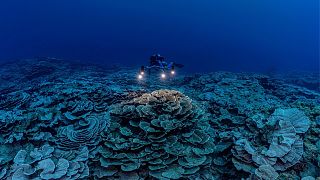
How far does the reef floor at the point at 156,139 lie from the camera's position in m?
5.72

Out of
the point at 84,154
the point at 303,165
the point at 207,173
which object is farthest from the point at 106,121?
the point at 303,165

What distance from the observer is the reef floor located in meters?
5.72

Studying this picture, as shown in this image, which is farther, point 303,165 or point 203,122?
point 203,122

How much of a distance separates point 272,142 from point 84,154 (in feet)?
14.8

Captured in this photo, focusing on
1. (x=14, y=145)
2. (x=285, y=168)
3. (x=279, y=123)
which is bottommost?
(x=14, y=145)

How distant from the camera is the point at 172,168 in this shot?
577 cm

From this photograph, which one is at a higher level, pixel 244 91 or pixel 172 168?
pixel 244 91

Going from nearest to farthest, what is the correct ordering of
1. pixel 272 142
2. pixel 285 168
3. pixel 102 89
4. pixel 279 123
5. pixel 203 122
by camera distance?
1. pixel 285 168
2. pixel 272 142
3. pixel 279 123
4. pixel 203 122
5. pixel 102 89

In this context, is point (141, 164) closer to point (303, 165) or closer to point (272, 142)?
point (272, 142)

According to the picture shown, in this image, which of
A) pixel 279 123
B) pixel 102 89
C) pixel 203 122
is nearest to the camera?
pixel 279 123

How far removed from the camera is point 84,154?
20.6ft

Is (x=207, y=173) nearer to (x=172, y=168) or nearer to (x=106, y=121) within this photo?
(x=172, y=168)

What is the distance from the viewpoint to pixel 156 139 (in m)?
6.29

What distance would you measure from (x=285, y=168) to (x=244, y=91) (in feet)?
18.2
